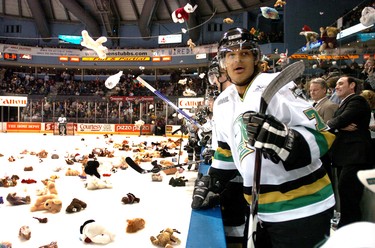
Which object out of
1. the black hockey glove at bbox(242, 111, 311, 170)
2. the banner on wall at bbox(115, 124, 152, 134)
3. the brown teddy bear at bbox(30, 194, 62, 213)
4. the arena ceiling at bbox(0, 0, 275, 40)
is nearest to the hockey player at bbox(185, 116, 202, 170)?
the brown teddy bear at bbox(30, 194, 62, 213)

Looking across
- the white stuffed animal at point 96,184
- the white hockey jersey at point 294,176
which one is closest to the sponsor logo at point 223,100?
the white hockey jersey at point 294,176

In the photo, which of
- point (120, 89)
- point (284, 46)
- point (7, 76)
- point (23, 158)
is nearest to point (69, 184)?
point (23, 158)

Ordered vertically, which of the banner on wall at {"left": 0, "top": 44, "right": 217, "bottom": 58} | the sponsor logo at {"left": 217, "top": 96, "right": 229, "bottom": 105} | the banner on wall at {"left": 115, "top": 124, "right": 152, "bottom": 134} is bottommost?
the banner on wall at {"left": 115, "top": 124, "right": 152, "bottom": 134}

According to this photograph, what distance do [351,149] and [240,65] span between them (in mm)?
1872

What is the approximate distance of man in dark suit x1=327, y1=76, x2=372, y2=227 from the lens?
2801 mm

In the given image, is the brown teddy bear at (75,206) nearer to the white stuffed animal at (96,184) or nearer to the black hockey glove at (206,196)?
the white stuffed animal at (96,184)

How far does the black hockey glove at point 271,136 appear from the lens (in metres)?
1.02

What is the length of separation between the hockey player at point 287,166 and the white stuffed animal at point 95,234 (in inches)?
52.2

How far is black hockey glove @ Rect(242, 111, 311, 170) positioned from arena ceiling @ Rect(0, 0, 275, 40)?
76.2ft

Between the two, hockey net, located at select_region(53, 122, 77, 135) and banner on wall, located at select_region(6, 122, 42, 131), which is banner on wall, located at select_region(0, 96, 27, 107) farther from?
hockey net, located at select_region(53, 122, 77, 135)

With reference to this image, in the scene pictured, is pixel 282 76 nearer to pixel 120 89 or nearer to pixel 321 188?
pixel 321 188

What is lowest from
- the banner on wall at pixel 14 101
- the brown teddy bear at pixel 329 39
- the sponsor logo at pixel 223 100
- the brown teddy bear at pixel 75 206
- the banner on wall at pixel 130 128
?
the brown teddy bear at pixel 75 206

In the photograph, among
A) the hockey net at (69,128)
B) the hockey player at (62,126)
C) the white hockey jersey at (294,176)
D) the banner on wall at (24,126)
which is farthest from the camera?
the banner on wall at (24,126)

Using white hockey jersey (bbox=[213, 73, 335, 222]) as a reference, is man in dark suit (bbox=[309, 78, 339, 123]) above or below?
above
